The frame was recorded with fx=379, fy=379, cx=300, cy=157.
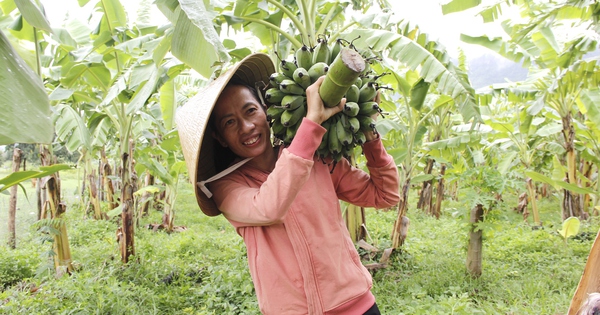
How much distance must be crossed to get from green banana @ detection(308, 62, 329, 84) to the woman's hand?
5 centimetres

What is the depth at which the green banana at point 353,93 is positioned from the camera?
0.99 m

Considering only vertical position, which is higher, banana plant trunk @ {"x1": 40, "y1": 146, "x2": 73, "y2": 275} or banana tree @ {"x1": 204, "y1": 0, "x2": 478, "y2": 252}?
banana tree @ {"x1": 204, "y1": 0, "x2": 478, "y2": 252}

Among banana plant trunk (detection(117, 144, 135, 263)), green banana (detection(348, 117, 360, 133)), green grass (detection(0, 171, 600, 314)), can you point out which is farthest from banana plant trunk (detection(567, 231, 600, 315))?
banana plant trunk (detection(117, 144, 135, 263))

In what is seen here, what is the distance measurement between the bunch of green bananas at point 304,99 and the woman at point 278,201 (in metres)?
0.06

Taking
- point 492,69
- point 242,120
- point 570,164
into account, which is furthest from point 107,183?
point 492,69

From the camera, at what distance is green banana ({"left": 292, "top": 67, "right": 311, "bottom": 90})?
964 mm

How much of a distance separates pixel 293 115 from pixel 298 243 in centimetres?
37

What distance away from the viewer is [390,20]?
2.71 metres

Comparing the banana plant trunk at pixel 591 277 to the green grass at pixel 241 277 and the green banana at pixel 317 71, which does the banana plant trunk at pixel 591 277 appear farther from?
the green grass at pixel 241 277

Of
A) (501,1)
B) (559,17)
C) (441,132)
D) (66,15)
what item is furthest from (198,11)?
(441,132)

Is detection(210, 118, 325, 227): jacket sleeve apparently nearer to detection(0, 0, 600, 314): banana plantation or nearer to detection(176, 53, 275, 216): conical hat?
detection(0, 0, 600, 314): banana plantation

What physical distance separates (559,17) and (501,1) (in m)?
1.00

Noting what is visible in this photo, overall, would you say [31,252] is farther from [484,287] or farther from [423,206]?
[423,206]

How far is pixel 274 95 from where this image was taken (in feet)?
3.38
